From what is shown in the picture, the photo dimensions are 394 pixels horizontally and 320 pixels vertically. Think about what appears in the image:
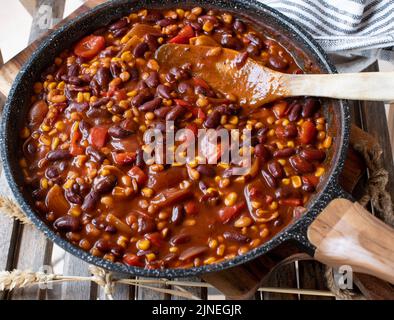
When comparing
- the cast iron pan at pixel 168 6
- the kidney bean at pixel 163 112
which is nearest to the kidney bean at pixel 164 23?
the cast iron pan at pixel 168 6

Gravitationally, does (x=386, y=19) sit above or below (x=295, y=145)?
above

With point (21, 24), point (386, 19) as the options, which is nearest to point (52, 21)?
point (21, 24)

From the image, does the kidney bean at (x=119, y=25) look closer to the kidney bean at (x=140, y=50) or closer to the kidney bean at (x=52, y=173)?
the kidney bean at (x=140, y=50)

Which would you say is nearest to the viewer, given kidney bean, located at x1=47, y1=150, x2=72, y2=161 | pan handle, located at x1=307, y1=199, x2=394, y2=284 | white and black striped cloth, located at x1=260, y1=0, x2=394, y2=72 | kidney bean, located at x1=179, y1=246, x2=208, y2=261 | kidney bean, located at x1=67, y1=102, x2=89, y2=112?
pan handle, located at x1=307, y1=199, x2=394, y2=284

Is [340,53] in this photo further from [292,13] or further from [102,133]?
[102,133]

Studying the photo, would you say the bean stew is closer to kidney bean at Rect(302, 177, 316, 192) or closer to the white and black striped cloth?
kidney bean at Rect(302, 177, 316, 192)

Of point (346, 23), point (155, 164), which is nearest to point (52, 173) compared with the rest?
point (155, 164)

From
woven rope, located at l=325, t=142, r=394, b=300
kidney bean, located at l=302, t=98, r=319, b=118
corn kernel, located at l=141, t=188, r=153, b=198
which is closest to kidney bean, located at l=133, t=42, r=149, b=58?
corn kernel, located at l=141, t=188, r=153, b=198
